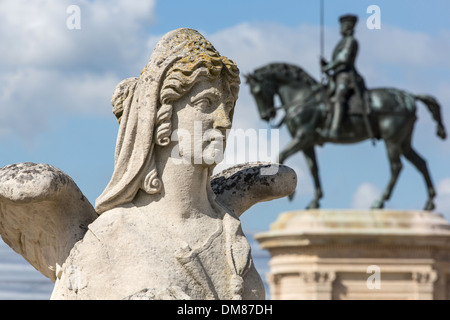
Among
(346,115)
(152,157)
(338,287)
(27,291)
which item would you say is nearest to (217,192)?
(152,157)

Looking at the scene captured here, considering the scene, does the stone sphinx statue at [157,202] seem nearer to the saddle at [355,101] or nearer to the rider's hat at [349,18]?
the saddle at [355,101]

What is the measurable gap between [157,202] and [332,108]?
1874 centimetres

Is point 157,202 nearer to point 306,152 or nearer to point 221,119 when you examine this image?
point 221,119

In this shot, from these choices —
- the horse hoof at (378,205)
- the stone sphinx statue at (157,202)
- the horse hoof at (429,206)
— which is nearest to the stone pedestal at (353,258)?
the horse hoof at (378,205)

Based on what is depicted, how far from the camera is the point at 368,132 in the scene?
23203mm

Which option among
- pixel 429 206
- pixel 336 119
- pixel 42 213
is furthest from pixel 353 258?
pixel 42 213

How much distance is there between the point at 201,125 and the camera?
4.09m

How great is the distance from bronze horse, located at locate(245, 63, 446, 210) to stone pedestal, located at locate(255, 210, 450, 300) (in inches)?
109

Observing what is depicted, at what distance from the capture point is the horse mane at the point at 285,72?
72.1 ft

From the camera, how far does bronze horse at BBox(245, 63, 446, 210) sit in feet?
72.5

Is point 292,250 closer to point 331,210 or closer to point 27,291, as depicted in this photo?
point 331,210

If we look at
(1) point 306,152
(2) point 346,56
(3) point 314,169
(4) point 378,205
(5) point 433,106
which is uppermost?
(2) point 346,56

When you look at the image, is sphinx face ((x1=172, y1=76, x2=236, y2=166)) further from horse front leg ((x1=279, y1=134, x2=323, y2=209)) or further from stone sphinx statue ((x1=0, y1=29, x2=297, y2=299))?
horse front leg ((x1=279, y1=134, x2=323, y2=209))

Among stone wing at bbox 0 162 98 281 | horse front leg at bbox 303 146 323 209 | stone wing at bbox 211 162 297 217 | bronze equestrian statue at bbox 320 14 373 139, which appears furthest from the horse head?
stone wing at bbox 0 162 98 281
